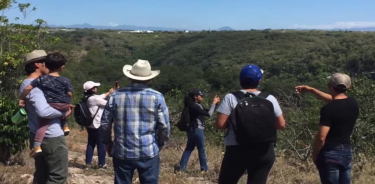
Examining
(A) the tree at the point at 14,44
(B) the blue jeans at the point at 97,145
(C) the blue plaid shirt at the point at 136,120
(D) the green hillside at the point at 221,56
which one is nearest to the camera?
(C) the blue plaid shirt at the point at 136,120

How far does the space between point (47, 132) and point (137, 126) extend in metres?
0.71

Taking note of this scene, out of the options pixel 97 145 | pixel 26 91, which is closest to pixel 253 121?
pixel 26 91

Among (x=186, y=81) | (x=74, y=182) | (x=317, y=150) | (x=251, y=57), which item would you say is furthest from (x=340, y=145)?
(x=251, y=57)

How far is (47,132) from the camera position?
11.6 ft

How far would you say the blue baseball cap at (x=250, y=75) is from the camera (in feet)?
11.7

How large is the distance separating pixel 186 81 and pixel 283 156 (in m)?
31.5

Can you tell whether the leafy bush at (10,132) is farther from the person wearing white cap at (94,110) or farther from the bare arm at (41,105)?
the bare arm at (41,105)

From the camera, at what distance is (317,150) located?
383 centimetres

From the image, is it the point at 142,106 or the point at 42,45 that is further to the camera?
the point at 42,45

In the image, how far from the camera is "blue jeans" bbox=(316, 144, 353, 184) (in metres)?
3.80

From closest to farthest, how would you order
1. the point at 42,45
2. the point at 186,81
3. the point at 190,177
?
1. the point at 190,177
2. the point at 42,45
3. the point at 186,81

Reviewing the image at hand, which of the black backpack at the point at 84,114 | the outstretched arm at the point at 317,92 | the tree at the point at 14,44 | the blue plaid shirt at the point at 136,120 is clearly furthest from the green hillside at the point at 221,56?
the blue plaid shirt at the point at 136,120

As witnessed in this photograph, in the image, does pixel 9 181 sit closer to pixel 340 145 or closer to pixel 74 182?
pixel 74 182

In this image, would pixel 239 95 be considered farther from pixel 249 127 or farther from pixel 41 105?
pixel 41 105
